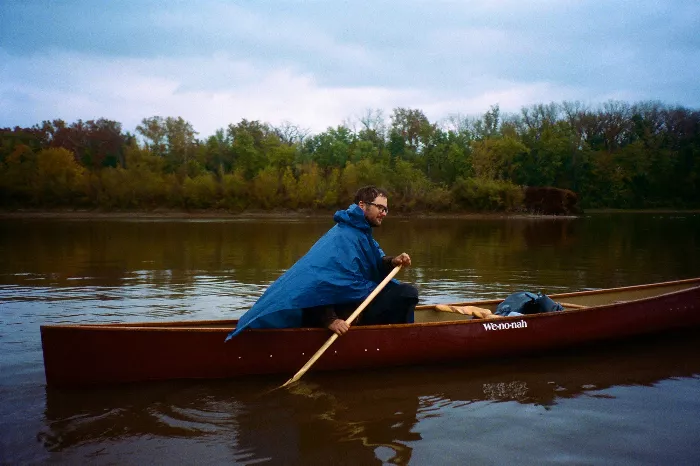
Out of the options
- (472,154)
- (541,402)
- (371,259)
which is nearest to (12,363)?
(371,259)

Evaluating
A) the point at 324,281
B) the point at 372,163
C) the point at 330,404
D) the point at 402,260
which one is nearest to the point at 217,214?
the point at 372,163

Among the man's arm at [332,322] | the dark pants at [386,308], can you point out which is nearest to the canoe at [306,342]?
the man's arm at [332,322]

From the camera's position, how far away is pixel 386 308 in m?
5.97

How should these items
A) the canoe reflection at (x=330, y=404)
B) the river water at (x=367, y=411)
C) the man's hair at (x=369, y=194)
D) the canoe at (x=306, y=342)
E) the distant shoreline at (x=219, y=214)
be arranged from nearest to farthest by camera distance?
the river water at (x=367, y=411) < the canoe reflection at (x=330, y=404) < the canoe at (x=306, y=342) < the man's hair at (x=369, y=194) < the distant shoreline at (x=219, y=214)

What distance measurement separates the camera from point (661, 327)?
7.09 m

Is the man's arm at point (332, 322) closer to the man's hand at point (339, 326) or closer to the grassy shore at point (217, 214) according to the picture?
the man's hand at point (339, 326)

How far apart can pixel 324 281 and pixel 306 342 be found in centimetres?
64

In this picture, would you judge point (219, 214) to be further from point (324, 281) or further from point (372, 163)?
point (324, 281)

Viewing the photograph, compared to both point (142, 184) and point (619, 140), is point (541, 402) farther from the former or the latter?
point (619, 140)

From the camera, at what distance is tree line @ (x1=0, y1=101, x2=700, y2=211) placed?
51.7 metres

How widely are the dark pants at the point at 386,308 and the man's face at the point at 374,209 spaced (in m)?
0.69

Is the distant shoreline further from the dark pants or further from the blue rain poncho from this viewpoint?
the blue rain poncho

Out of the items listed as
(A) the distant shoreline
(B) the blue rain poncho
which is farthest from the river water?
(A) the distant shoreline

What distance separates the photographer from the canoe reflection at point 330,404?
14.3 feet
